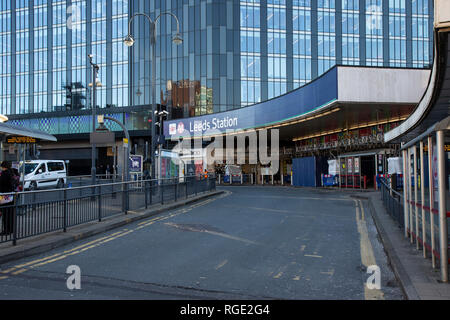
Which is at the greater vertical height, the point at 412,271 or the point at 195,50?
the point at 195,50

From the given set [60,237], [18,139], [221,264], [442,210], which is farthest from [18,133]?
[442,210]

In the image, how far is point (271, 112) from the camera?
29797 mm

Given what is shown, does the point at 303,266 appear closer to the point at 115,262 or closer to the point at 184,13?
the point at 115,262

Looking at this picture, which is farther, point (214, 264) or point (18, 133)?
point (18, 133)

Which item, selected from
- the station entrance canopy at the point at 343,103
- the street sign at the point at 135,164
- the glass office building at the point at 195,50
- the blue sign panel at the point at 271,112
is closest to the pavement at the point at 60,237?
the street sign at the point at 135,164

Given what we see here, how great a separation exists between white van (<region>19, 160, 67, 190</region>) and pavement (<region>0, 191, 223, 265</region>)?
13.7 metres

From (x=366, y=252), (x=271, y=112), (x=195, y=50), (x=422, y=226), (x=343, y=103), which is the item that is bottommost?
(x=366, y=252)

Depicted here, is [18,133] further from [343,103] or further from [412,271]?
[343,103]

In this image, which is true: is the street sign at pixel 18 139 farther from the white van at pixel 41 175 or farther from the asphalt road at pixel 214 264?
the white van at pixel 41 175

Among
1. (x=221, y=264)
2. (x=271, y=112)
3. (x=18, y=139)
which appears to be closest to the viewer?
(x=221, y=264)

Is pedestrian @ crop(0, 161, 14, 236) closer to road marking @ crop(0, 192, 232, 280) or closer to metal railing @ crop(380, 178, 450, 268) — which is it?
road marking @ crop(0, 192, 232, 280)

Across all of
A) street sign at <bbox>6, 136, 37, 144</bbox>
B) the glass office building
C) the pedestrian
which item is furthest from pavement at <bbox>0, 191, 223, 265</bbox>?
the glass office building

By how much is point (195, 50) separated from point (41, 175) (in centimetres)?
3500

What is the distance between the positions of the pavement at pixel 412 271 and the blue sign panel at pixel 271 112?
1375 cm
